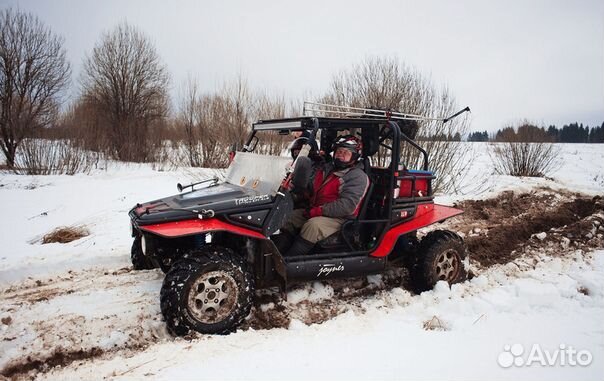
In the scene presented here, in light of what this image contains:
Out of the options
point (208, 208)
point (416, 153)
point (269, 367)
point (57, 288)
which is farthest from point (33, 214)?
point (416, 153)

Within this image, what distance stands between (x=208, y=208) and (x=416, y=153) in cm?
787

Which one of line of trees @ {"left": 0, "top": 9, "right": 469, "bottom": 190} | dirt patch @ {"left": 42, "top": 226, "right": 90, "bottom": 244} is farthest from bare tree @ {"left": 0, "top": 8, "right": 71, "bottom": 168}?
dirt patch @ {"left": 42, "top": 226, "right": 90, "bottom": 244}

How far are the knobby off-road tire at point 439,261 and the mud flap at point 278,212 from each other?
175 centimetres

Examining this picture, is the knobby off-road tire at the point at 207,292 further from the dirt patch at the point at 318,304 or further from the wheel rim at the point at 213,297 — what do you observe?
the dirt patch at the point at 318,304

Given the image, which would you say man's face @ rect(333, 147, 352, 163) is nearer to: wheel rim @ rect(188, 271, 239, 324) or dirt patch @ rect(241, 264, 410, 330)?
dirt patch @ rect(241, 264, 410, 330)

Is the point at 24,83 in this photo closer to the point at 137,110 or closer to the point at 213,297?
the point at 137,110

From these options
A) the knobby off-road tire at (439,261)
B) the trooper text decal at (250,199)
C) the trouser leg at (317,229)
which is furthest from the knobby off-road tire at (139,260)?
the knobby off-road tire at (439,261)

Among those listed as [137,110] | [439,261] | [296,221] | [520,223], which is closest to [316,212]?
[296,221]

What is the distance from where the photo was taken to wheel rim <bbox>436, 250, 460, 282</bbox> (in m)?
4.66

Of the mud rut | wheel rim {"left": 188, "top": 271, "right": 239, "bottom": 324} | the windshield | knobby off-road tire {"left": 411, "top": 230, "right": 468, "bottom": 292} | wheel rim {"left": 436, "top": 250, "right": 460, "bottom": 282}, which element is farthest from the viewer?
wheel rim {"left": 436, "top": 250, "right": 460, "bottom": 282}

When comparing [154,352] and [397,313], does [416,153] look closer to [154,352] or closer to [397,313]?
[397,313]

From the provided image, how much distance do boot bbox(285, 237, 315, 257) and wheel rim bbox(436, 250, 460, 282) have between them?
1.60 meters

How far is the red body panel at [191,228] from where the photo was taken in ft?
11.0

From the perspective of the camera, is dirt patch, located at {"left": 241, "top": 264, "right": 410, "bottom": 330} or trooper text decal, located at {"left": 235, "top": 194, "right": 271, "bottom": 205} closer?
trooper text decal, located at {"left": 235, "top": 194, "right": 271, "bottom": 205}
